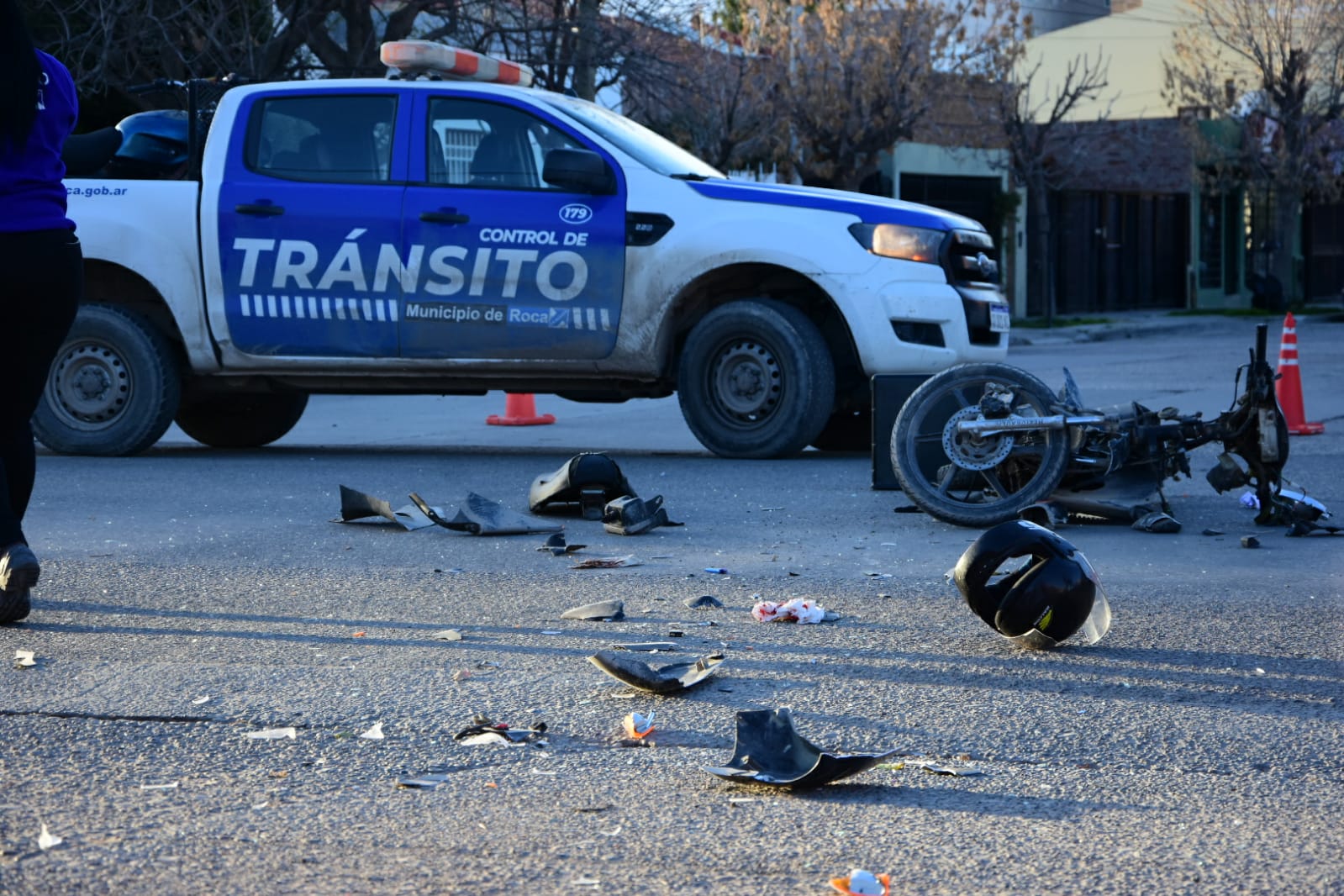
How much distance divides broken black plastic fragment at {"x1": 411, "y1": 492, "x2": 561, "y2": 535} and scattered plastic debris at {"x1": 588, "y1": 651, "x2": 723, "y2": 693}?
2320 millimetres

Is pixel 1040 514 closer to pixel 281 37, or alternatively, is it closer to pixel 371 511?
pixel 371 511

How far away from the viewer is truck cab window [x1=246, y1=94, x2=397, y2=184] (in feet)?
29.7

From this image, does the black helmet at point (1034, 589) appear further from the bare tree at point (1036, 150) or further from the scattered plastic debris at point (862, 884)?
the bare tree at point (1036, 150)

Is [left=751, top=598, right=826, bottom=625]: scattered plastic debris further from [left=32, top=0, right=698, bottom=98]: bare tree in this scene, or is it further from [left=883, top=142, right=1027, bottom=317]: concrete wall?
[left=883, top=142, right=1027, bottom=317]: concrete wall

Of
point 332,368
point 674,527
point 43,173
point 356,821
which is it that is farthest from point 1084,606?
point 332,368

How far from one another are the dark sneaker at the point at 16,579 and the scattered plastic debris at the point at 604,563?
1.74m

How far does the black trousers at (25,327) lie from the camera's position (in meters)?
4.73

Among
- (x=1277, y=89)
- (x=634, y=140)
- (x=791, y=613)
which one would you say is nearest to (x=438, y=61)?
(x=634, y=140)

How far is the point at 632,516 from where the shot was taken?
21.6 ft

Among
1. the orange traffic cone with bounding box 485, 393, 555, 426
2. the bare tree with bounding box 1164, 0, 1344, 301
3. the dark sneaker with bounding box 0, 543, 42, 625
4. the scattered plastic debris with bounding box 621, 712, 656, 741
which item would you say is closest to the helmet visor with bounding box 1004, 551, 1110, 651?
Result: the scattered plastic debris with bounding box 621, 712, 656, 741

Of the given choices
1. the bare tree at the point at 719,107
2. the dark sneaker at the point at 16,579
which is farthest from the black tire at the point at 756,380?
the bare tree at the point at 719,107

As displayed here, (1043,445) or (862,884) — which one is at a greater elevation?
(1043,445)

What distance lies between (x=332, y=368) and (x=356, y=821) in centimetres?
627

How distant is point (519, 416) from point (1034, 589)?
7860 millimetres
